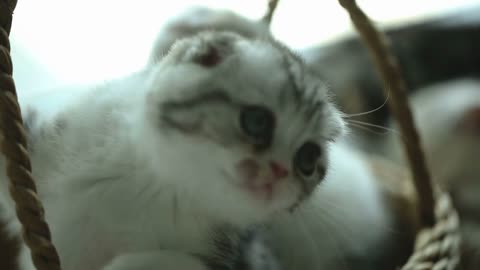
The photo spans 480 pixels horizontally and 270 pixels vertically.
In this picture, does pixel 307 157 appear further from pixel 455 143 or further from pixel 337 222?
pixel 455 143

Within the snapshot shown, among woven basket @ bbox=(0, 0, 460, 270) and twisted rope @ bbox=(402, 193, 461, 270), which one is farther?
twisted rope @ bbox=(402, 193, 461, 270)

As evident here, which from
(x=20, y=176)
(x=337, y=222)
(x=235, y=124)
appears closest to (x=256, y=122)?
(x=235, y=124)

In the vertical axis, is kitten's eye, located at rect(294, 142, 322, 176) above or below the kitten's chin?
above

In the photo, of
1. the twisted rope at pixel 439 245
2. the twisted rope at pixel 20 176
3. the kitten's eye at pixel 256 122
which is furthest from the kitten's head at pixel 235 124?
the twisted rope at pixel 439 245

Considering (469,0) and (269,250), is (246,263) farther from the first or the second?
(469,0)

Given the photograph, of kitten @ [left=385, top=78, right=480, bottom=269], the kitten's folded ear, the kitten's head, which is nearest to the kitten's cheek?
the kitten's head

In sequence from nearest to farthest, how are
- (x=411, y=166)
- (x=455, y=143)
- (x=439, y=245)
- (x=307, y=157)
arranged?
(x=307, y=157) → (x=439, y=245) → (x=411, y=166) → (x=455, y=143)

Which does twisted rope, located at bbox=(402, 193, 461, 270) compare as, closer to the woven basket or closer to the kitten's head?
the woven basket

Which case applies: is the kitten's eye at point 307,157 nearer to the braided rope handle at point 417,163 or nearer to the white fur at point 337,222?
the white fur at point 337,222
